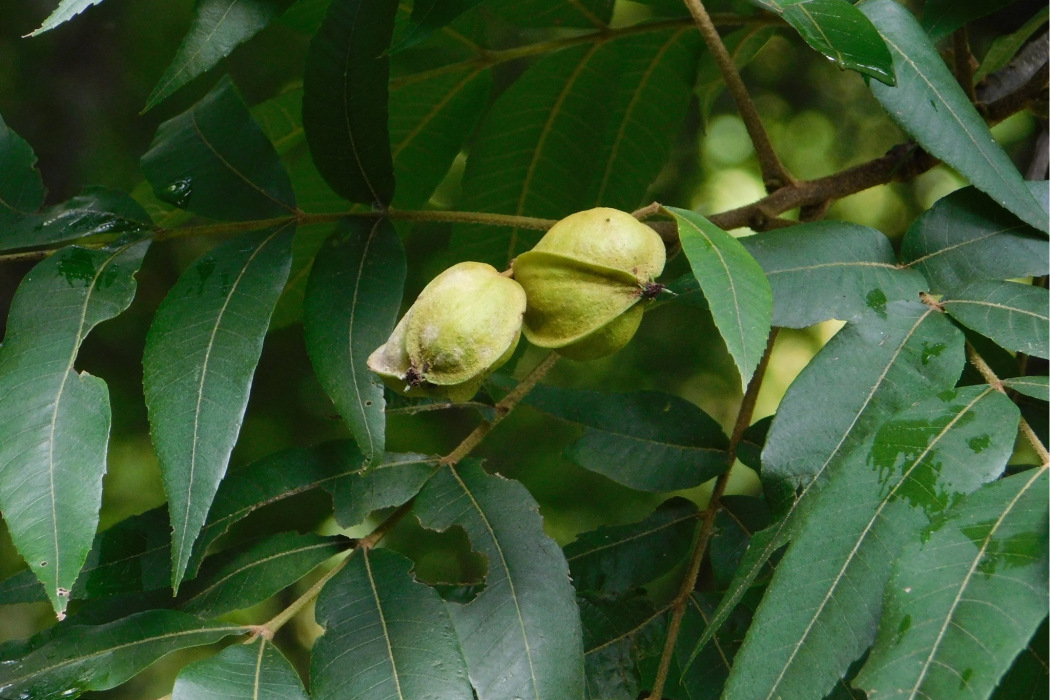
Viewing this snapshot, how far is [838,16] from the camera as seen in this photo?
512 millimetres

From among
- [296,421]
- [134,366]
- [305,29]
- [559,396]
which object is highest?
[305,29]

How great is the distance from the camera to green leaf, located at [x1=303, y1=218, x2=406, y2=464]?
562 mm

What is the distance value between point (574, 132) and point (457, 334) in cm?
47

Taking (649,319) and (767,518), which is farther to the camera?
(649,319)

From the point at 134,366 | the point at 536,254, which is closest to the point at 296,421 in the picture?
the point at 134,366

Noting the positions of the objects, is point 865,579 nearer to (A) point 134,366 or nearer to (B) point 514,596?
(B) point 514,596

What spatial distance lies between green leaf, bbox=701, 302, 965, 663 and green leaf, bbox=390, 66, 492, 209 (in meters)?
0.43

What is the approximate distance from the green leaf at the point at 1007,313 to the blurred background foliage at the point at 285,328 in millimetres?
766

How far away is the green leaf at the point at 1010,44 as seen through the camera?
904 millimetres

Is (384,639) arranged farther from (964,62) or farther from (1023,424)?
(964,62)

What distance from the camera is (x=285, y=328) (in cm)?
130

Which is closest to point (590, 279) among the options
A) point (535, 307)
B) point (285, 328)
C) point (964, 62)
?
point (535, 307)

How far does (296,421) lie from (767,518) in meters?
1.00

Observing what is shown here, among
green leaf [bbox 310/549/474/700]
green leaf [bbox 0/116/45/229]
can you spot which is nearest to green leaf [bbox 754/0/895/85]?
green leaf [bbox 310/549/474/700]
